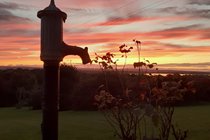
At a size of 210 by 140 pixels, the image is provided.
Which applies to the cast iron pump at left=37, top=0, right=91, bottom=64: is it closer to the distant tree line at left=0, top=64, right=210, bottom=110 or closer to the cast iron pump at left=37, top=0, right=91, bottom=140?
the cast iron pump at left=37, top=0, right=91, bottom=140

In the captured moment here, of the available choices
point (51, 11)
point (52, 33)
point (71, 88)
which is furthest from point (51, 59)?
point (71, 88)

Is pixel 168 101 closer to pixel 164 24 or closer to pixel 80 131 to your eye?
pixel 164 24

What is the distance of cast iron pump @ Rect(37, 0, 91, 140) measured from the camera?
2.13 metres

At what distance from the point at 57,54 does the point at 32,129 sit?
29.3 ft

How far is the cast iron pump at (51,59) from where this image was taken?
84.0 inches

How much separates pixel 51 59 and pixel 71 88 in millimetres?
19432

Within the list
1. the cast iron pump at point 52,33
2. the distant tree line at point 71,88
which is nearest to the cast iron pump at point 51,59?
the cast iron pump at point 52,33

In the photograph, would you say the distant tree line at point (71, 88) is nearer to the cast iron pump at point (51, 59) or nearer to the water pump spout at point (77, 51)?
the water pump spout at point (77, 51)

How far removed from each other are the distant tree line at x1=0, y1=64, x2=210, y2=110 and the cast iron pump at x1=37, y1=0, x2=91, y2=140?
6.01 metres

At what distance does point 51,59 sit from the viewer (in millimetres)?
2146

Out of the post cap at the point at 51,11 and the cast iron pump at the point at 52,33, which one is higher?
the post cap at the point at 51,11

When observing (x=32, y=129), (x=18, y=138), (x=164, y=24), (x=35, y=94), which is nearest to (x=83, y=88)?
(x=35, y=94)

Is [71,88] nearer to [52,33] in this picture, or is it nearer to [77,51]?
[77,51]

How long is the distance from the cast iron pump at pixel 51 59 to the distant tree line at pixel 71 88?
6013mm
